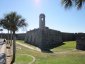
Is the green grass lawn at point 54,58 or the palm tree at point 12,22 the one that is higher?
the palm tree at point 12,22

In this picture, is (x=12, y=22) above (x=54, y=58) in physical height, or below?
above

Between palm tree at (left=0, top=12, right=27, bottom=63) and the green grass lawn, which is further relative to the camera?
palm tree at (left=0, top=12, right=27, bottom=63)

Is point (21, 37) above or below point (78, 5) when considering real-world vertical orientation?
below

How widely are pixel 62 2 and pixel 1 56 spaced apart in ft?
32.7

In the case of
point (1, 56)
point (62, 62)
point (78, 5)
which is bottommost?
point (62, 62)

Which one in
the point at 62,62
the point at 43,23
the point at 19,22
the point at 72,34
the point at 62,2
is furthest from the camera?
the point at 19,22

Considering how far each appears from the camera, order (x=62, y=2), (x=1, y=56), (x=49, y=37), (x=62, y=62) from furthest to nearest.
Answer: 1. (x=49, y=37)
2. (x=62, y=62)
3. (x=62, y=2)
4. (x=1, y=56)

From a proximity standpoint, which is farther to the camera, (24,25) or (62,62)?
(24,25)

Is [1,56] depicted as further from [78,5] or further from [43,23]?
[43,23]

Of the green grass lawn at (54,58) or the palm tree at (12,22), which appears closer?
the green grass lawn at (54,58)

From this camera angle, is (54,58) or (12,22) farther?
(12,22)

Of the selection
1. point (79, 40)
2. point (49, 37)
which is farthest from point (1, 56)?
point (49, 37)

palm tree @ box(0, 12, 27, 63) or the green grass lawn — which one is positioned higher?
palm tree @ box(0, 12, 27, 63)

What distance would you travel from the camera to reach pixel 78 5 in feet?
42.3
